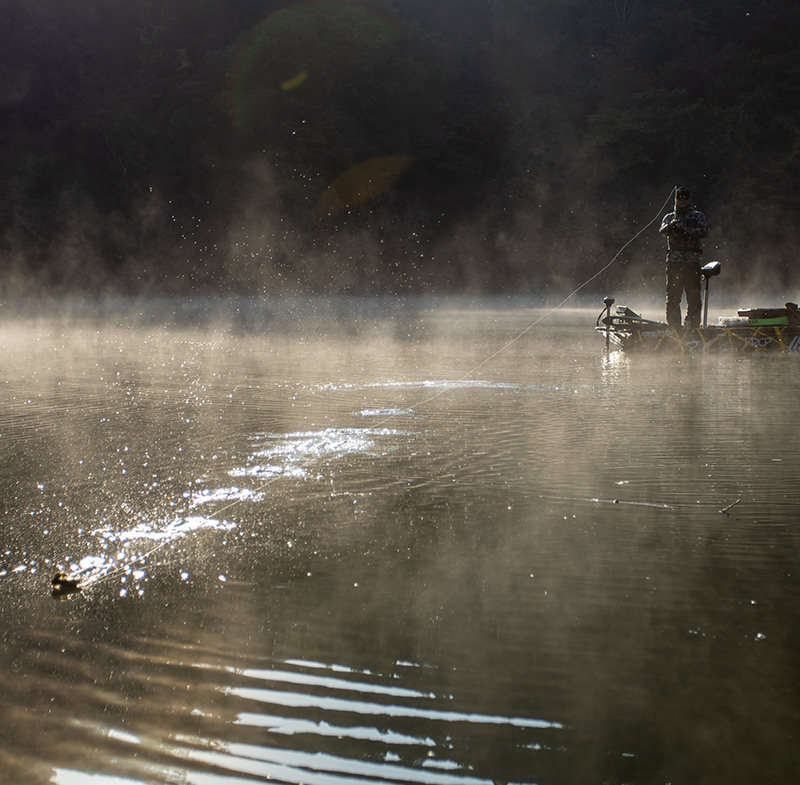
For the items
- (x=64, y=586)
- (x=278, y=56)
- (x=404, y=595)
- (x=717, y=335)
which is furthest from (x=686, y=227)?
(x=278, y=56)

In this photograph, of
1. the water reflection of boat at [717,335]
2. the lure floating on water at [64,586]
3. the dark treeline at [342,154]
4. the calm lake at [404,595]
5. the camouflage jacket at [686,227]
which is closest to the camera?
the calm lake at [404,595]

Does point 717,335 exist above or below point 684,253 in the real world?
below

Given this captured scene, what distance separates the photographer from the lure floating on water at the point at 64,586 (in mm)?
4105

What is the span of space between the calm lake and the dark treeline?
3790 centimetres

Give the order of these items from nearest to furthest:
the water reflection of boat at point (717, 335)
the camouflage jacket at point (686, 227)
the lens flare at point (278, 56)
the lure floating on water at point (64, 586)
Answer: the lure floating on water at point (64, 586) → the camouflage jacket at point (686, 227) → the water reflection of boat at point (717, 335) → the lens flare at point (278, 56)

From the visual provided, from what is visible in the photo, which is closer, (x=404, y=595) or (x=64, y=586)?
(x=404, y=595)

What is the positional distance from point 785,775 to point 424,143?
162 ft

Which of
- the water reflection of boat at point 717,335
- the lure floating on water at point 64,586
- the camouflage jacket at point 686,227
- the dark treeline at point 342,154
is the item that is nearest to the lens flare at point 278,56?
the dark treeline at point 342,154

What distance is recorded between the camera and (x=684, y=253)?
13422 mm

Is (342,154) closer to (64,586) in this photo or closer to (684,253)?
(684,253)

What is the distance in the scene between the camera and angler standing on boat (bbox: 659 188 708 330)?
13070 mm

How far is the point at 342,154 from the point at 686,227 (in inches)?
1376

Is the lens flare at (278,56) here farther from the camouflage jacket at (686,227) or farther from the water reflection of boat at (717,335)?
the water reflection of boat at (717,335)

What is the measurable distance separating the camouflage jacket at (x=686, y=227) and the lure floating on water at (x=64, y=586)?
10.6m
